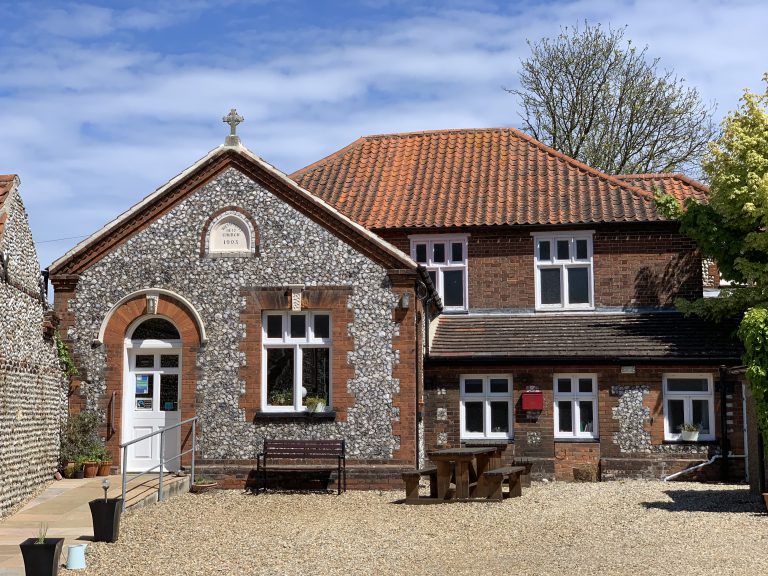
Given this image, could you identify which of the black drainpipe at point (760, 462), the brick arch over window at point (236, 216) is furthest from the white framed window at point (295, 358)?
the black drainpipe at point (760, 462)

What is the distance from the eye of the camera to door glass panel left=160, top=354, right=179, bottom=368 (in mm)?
19484

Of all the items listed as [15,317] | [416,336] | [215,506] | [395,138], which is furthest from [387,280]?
[395,138]

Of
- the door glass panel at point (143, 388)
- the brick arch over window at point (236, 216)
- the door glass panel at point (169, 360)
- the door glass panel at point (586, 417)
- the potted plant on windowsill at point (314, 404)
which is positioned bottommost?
the door glass panel at point (586, 417)

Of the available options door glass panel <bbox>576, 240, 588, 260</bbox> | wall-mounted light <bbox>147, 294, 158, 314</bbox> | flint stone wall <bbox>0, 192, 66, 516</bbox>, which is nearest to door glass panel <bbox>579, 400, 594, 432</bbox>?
door glass panel <bbox>576, 240, 588, 260</bbox>

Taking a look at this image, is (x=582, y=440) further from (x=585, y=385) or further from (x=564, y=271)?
(x=564, y=271)

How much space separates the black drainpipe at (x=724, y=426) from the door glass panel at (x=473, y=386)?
4955 millimetres

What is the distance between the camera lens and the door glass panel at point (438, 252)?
23.8 m

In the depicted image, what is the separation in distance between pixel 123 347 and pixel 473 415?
7.46 meters

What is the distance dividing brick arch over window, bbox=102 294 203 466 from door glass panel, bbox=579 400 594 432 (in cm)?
809

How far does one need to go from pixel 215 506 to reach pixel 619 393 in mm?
8985

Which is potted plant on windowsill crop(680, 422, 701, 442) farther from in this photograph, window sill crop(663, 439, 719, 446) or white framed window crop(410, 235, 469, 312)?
white framed window crop(410, 235, 469, 312)

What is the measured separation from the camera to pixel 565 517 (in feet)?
48.8

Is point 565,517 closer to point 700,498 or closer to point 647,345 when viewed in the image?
point 700,498

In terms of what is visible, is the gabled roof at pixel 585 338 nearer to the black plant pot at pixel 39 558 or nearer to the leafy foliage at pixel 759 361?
the leafy foliage at pixel 759 361
